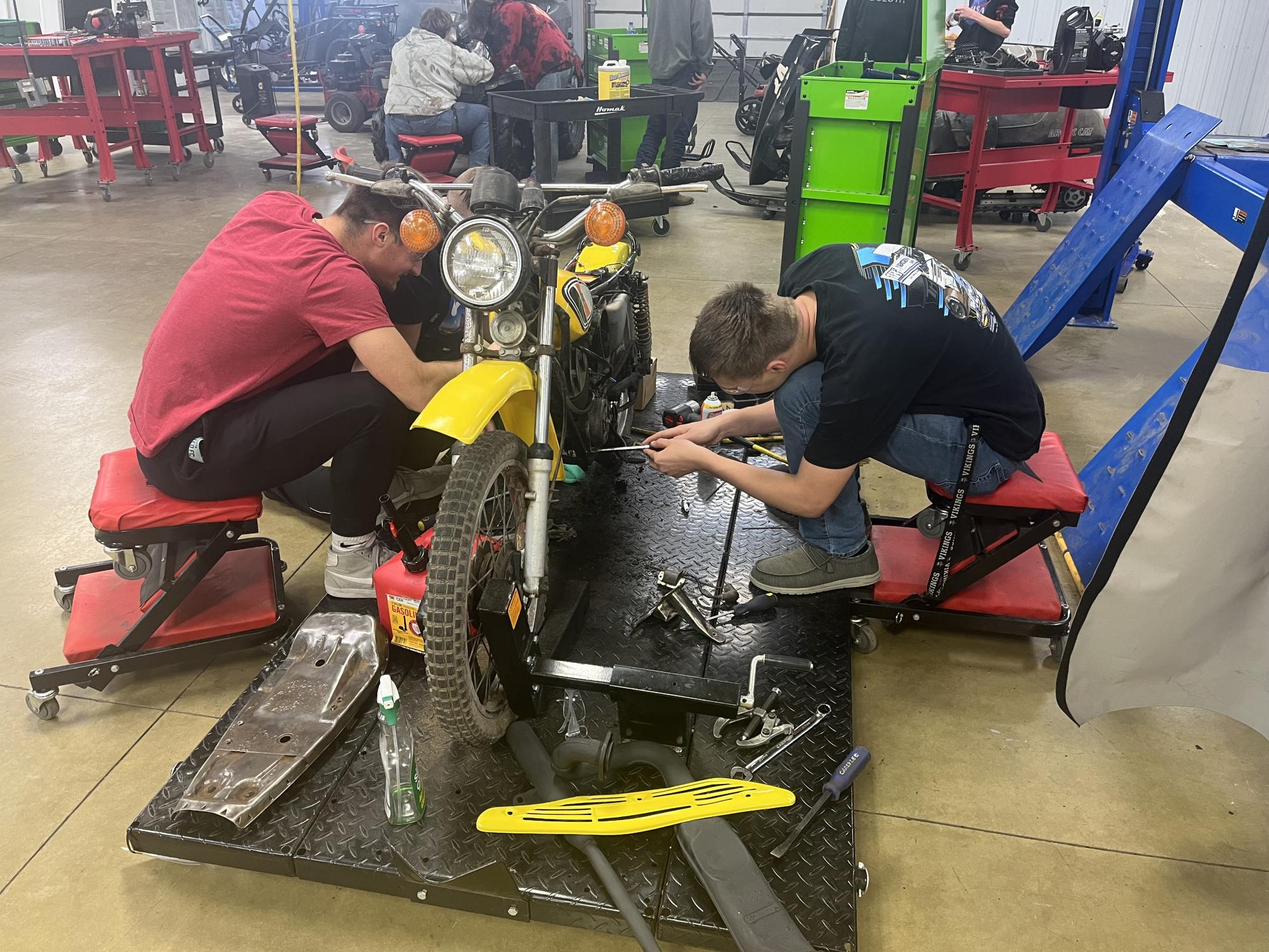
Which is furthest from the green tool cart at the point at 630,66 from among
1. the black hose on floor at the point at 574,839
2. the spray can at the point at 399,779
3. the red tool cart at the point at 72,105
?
the spray can at the point at 399,779

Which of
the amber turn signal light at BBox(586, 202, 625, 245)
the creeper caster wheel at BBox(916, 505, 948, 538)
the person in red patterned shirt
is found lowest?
the creeper caster wheel at BBox(916, 505, 948, 538)

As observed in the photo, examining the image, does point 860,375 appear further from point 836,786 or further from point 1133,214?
point 1133,214

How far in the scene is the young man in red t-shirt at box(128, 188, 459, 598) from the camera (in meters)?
2.08

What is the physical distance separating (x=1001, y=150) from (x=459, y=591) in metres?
5.42

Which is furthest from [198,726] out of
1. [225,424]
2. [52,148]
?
[52,148]

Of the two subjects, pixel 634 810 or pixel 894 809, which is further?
pixel 894 809

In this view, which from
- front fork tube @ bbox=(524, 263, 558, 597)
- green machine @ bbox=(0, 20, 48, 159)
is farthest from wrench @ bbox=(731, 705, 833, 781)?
green machine @ bbox=(0, 20, 48, 159)

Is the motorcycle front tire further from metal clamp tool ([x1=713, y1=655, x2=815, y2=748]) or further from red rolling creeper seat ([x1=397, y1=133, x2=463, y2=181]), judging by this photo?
red rolling creeper seat ([x1=397, y1=133, x2=463, y2=181])

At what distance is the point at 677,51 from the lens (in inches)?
276

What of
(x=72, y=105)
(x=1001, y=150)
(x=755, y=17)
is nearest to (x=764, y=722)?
(x=1001, y=150)

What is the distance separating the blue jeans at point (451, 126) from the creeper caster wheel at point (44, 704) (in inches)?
206

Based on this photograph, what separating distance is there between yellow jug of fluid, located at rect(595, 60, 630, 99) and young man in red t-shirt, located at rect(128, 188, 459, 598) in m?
3.94

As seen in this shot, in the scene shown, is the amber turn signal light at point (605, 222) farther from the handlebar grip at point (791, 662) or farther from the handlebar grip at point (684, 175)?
the handlebar grip at point (791, 662)

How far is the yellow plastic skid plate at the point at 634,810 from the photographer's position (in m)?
1.60
